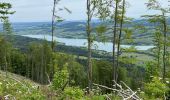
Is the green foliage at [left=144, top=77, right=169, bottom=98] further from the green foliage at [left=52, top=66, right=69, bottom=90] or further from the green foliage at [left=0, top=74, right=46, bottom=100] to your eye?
the green foliage at [left=0, top=74, right=46, bottom=100]

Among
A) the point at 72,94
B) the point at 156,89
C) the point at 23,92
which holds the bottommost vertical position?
the point at 23,92

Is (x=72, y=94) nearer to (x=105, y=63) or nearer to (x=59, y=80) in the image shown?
(x=59, y=80)

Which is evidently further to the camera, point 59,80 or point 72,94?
point 59,80

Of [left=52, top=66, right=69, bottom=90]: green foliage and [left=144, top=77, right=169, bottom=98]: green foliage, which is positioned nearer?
[left=144, top=77, right=169, bottom=98]: green foliage

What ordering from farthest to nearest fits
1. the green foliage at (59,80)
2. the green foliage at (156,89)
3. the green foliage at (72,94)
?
1. the green foliage at (59,80)
2. the green foliage at (72,94)
3. the green foliage at (156,89)

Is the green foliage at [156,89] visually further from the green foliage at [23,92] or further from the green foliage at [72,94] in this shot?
the green foliage at [23,92]

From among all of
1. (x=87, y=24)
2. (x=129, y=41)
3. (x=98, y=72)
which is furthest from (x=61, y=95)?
(x=98, y=72)

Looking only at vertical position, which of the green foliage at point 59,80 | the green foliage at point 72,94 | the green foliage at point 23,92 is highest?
the green foliage at point 59,80

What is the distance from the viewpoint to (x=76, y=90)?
793cm

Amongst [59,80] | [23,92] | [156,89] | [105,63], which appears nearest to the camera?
[156,89]

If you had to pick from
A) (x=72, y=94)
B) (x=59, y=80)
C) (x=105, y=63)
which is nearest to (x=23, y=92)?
(x=59, y=80)

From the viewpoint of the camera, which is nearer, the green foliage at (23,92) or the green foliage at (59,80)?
the green foliage at (23,92)

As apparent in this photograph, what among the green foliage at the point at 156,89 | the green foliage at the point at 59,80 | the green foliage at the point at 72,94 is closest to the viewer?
the green foliage at the point at 156,89

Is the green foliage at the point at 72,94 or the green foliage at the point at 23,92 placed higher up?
the green foliage at the point at 72,94
